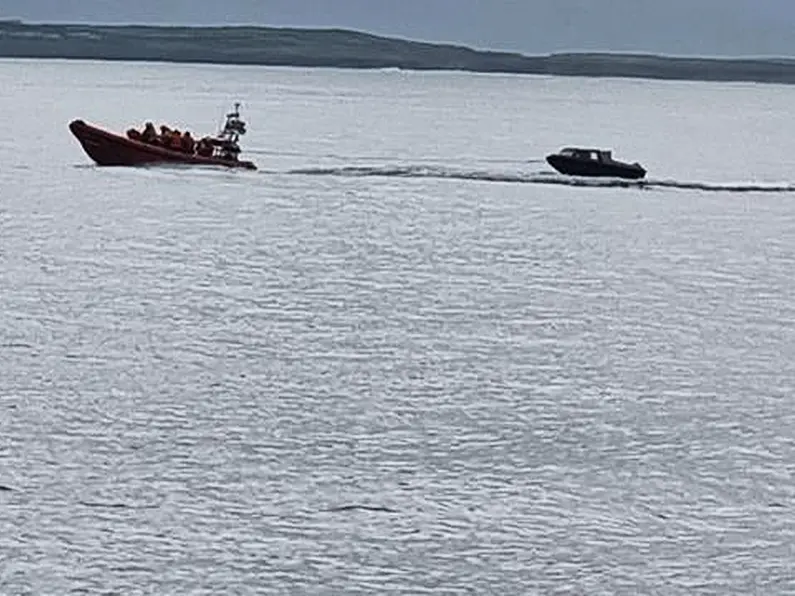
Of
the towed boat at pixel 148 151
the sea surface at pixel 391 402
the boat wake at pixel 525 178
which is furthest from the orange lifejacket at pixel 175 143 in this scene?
the sea surface at pixel 391 402

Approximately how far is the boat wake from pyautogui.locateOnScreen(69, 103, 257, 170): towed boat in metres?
3.09

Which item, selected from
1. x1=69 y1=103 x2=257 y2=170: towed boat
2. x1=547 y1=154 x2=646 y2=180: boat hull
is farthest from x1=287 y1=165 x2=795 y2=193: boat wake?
x1=69 y1=103 x2=257 y2=170: towed boat

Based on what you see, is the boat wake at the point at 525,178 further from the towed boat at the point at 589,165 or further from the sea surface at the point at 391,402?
the sea surface at the point at 391,402

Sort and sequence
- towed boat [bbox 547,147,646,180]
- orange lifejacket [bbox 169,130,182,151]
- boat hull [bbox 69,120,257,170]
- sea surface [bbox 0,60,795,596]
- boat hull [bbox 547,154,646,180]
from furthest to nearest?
towed boat [bbox 547,147,646,180] → boat hull [bbox 547,154,646,180] → orange lifejacket [bbox 169,130,182,151] → boat hull [bbox 69,120,257,170] → sea surface [bbox 0,60,795,596]

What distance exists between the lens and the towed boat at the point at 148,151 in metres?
40.1

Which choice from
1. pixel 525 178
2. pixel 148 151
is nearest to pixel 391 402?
pixel 148 151

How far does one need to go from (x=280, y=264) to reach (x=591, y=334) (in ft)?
24.2

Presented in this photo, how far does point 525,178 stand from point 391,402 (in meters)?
30.0

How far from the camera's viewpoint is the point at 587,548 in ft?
33.2

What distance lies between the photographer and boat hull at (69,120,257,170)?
132 ft

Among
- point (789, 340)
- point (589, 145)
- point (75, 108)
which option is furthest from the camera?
point (75, 108)

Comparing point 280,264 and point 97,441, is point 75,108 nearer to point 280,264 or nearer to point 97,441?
point 280,264

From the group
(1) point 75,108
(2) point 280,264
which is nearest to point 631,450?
(2) point 280,264

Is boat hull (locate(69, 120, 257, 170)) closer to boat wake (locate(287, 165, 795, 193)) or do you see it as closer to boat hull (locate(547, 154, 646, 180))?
boat wake (locate(287, 165, 795, 193))
